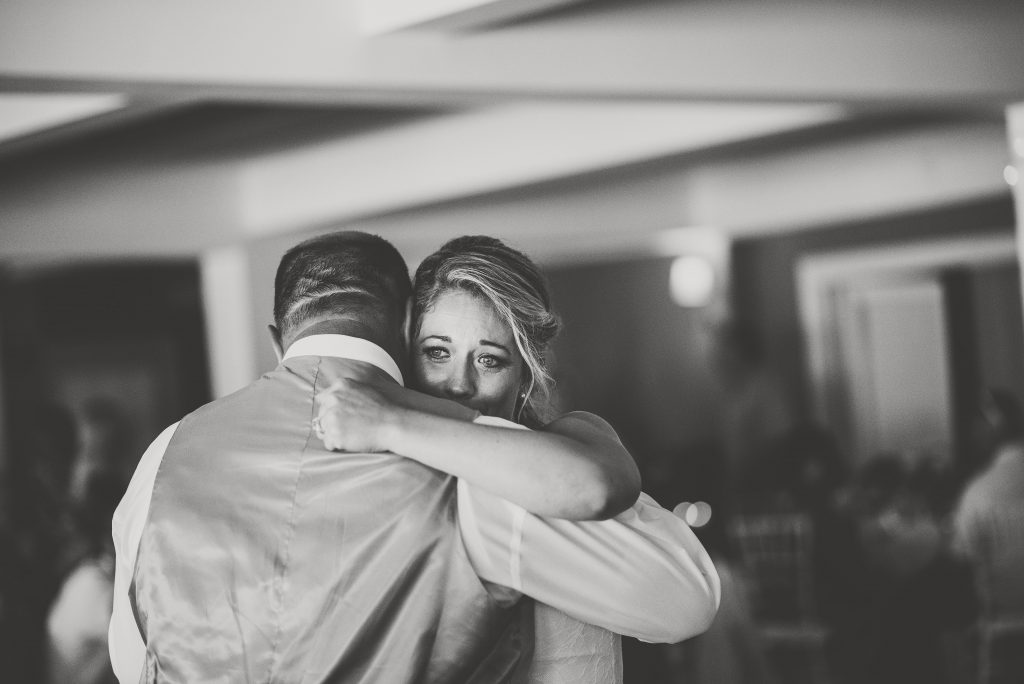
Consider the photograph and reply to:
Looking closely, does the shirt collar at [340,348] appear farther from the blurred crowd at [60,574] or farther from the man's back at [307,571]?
the blurred crowd at [60,574]

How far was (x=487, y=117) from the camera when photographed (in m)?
6.99

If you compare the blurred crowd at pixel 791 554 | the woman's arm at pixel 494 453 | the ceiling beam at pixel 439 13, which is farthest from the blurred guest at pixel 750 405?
the woman's arm at pixel 494 453

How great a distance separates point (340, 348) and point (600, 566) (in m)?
0.41

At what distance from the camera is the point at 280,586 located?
4.63ft

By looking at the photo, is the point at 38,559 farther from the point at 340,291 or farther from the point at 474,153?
the point at 340,291

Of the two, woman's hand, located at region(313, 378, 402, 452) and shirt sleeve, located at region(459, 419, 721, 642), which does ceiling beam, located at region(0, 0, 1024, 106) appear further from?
shirt sleeve, located at region(459, 419, 721, 642)

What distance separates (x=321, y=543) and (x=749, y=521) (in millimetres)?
5841

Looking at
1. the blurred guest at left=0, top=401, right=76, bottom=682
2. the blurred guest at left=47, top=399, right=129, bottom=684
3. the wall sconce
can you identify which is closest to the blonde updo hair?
the blurred guest at left=47, top=399, right=129, bottom=684

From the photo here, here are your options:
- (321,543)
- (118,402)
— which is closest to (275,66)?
(321,543)

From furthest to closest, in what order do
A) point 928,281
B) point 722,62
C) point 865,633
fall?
point 928,281, point 865,633, point 722,62

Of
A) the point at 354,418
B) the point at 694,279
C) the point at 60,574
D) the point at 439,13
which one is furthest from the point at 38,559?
the point at 694,279

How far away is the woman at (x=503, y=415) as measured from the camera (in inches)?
55.1

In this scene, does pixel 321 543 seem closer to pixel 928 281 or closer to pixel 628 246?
pixel 928 281

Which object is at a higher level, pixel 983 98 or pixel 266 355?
pixel 983 98
